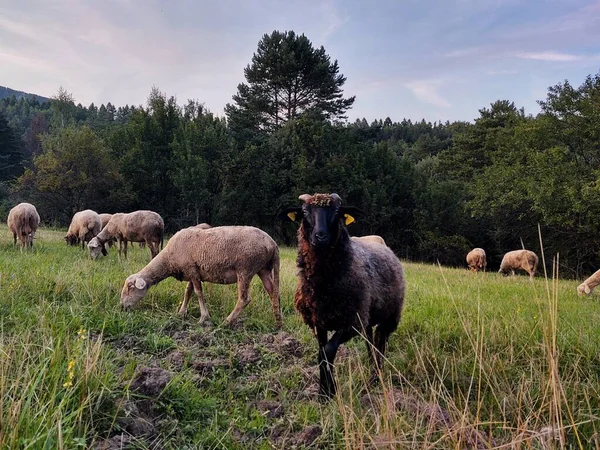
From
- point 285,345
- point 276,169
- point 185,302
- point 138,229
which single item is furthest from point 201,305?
point 276,169

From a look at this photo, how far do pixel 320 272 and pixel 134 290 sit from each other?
3690 millimetres

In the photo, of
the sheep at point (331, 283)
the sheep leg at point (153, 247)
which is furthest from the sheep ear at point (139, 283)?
the sheep leg at point (153, 247)

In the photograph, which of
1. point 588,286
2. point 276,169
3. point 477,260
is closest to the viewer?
point 588,286

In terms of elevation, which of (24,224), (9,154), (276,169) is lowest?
(24,224)

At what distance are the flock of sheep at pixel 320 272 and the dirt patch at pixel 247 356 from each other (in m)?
0.80

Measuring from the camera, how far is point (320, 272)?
15.4 feet

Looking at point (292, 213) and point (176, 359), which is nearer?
point (176, 359)

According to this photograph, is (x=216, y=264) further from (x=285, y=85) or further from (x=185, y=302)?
(x=285, y=85)

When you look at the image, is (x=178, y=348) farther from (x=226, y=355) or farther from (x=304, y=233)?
(x=304, y=233)

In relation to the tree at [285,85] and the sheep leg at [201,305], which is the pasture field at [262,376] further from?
the tree at [285,85]

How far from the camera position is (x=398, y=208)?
122 feet

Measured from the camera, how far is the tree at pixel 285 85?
35.4 meters

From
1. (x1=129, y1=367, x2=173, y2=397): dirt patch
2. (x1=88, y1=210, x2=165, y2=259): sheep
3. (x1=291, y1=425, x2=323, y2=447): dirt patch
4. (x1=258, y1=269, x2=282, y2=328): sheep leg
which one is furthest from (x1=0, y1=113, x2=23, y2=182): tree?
(x1=291, y1=425, x2=323, y2=447): dirt patch

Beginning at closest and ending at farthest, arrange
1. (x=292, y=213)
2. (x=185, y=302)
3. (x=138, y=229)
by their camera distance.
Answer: (x=292, y=213)
(x=185, y=302)
(x=138, y=229)
